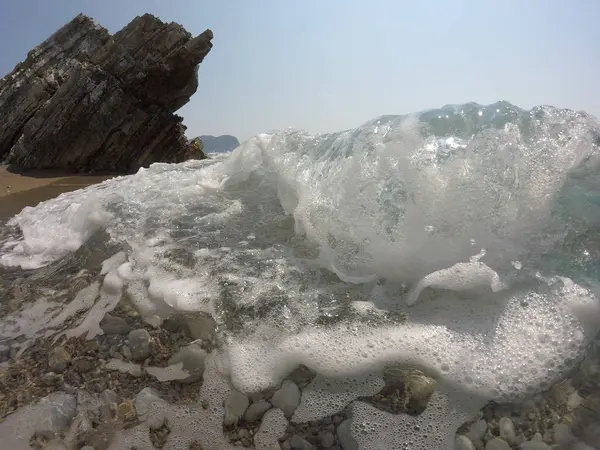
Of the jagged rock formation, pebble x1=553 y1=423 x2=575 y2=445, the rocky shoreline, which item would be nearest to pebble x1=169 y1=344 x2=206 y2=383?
the rocky shoreline

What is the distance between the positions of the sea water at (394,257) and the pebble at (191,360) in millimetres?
102

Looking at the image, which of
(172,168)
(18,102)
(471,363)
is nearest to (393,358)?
(471,363)

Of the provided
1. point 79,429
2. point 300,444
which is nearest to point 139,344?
point 79,429

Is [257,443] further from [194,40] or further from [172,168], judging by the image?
[194,40]

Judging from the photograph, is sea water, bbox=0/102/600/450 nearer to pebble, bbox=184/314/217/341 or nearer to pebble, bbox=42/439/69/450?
pebble, bbox=184/314/217/341

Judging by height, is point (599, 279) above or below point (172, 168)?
below

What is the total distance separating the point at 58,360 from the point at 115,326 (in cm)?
29

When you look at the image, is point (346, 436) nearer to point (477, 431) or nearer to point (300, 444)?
point (300, 444)

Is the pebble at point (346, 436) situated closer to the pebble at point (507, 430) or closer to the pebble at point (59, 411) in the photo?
the pebble at point (507, 430)

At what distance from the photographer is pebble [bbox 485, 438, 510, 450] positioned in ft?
4.13

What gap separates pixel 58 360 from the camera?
171 centimetres

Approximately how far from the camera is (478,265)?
2.17 m

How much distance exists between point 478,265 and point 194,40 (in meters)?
11.6

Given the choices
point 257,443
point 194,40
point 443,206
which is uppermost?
point 194,40
